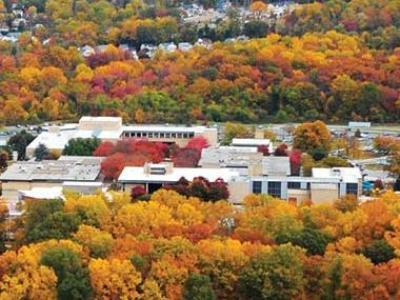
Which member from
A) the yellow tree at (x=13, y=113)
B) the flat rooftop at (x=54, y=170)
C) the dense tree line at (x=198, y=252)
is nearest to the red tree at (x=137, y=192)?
the dense tree line at (x=198, y=252)

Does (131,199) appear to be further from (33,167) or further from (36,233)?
(33,167)

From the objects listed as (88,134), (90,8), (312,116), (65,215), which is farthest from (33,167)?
(90,8)

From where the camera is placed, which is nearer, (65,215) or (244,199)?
(65,215)

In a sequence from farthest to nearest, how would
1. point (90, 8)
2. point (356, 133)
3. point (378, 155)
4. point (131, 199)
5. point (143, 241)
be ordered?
1. point (90, 8)
2. point (356, 133)
3. point (378, 155)
4. point (131, 199)
5. point (143, 241)

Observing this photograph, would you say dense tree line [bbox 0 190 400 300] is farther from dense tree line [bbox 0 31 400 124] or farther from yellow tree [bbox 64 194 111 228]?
dense tree line [bbox 0 31 400 124]

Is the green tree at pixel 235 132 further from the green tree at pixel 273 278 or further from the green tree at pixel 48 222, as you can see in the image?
the green tree at pixel 273 278
